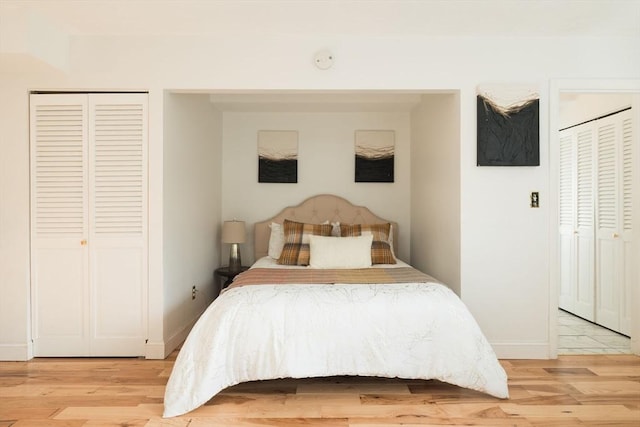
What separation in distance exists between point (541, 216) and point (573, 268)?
1.81m

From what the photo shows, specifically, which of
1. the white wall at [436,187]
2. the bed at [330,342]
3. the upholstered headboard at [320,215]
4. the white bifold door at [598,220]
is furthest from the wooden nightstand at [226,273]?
the white bifold door at [598,220]

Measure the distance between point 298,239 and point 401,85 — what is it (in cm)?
174

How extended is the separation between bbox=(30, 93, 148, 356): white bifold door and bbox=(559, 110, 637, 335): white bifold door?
393cm

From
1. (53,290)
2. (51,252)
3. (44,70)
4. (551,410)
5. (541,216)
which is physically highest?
(44,70)

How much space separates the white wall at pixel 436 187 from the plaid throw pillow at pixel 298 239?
37.8 inches

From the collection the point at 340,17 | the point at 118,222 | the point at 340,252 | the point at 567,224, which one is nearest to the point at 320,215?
the point at 340,252

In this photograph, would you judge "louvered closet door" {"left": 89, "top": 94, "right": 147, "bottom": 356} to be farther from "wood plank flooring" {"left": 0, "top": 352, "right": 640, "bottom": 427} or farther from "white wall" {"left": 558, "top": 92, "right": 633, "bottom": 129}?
"white wall" {"left": 558, "top": 92, "right": 633, "bottom": 129}

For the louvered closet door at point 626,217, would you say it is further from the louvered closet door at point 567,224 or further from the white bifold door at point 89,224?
the white bifold door at point 89,224

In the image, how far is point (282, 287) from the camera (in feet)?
9.31

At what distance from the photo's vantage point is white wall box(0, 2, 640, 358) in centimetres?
332

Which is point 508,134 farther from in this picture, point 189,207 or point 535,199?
point 189,207

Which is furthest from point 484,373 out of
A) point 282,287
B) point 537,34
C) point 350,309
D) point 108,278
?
point 108,278

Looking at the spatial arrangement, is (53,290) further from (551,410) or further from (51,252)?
(551,410)

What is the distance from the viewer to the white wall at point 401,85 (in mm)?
3318
